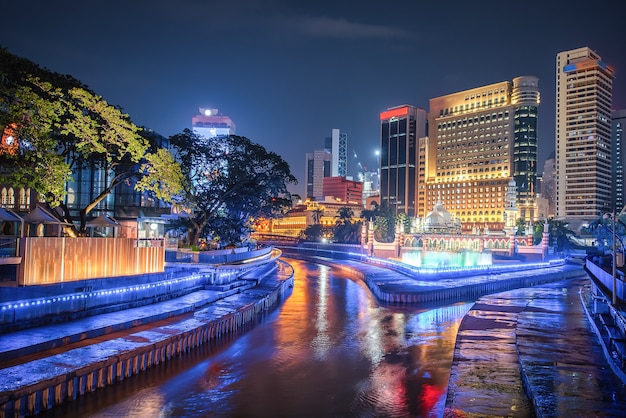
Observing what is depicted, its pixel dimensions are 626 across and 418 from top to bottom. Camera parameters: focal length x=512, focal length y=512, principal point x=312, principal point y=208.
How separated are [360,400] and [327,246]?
309ft

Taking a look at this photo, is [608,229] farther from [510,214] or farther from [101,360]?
[510,214]

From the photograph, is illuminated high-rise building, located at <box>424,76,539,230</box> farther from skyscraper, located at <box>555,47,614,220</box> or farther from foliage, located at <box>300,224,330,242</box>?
foliage, located at <box>300,224,330,242</box>

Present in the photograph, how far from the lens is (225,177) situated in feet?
195

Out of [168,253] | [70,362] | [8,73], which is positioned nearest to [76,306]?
[70,362]

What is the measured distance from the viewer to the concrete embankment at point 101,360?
17.6m

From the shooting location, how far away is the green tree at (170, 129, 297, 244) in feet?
190

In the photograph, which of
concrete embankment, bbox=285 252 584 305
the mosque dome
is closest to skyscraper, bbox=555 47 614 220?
the mosque dome

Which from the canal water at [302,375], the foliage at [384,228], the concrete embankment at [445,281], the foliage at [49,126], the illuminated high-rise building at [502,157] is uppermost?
the illuminated high-rise building at [502,157]

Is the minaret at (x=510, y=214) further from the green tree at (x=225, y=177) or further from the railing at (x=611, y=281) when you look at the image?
the railing at (x=611, y=281)

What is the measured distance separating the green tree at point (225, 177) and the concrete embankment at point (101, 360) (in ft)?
80.1

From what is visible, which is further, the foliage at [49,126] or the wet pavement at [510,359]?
the foliage at [49,126]

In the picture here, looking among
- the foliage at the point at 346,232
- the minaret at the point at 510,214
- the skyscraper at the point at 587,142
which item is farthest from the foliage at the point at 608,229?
the skyscraper at the point at 587,142

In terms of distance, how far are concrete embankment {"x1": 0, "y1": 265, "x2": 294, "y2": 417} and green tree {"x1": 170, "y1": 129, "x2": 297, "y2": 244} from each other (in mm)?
24415

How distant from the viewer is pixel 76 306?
2706cm
